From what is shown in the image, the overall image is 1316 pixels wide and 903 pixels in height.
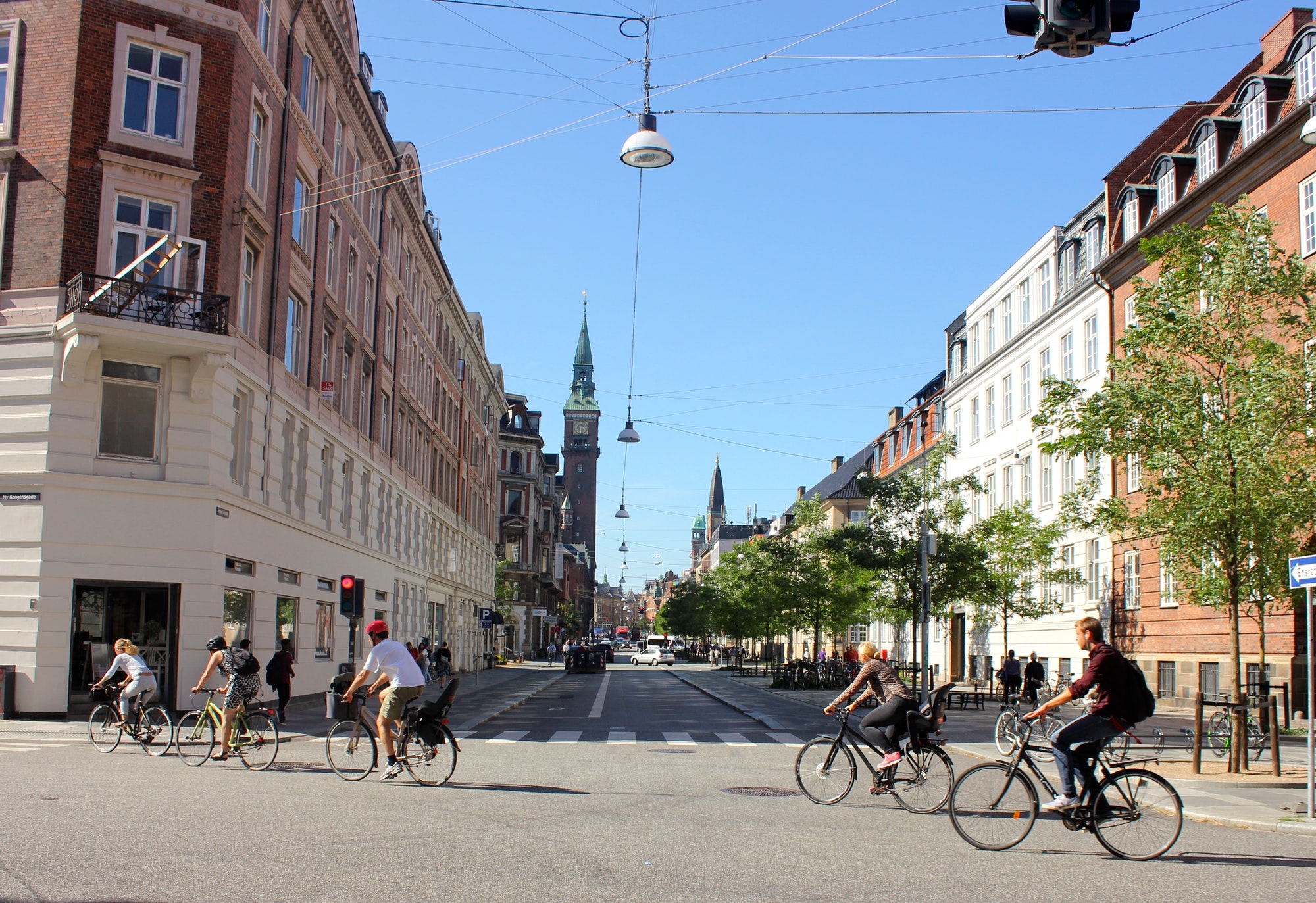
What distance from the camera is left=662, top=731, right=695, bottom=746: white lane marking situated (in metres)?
20.0

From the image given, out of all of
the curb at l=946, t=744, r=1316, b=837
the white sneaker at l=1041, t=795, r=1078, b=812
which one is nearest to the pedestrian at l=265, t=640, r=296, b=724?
the curb at l=946, t=744, r=1316, b=837

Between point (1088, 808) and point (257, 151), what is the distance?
22434mm

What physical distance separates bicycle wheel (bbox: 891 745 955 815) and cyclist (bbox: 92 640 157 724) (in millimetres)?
10356

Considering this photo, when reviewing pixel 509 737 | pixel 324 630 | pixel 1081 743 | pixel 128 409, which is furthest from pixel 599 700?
pixel 1081 743

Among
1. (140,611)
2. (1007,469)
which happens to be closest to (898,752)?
(140,611)

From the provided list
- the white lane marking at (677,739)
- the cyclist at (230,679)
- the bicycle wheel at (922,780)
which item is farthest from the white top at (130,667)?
the bicycle wheel at (922,780)

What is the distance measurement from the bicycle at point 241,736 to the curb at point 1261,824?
888cm

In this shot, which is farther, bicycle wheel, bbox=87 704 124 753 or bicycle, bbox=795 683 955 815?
bicycle wheel, bbox=87 704 124 753

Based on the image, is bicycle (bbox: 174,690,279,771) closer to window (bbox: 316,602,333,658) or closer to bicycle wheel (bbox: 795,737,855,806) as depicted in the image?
bicycle wheel (bbox: 795,737,855,806)

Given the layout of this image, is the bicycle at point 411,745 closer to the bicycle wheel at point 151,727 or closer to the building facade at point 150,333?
the bicycle wheel at point 151,727

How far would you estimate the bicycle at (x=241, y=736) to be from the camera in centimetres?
1476

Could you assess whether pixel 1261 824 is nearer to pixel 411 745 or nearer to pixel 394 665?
pixel 411 745

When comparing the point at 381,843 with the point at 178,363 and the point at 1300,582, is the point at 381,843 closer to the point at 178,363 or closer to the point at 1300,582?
the point at 1300,582

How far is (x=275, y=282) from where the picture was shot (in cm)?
2678
